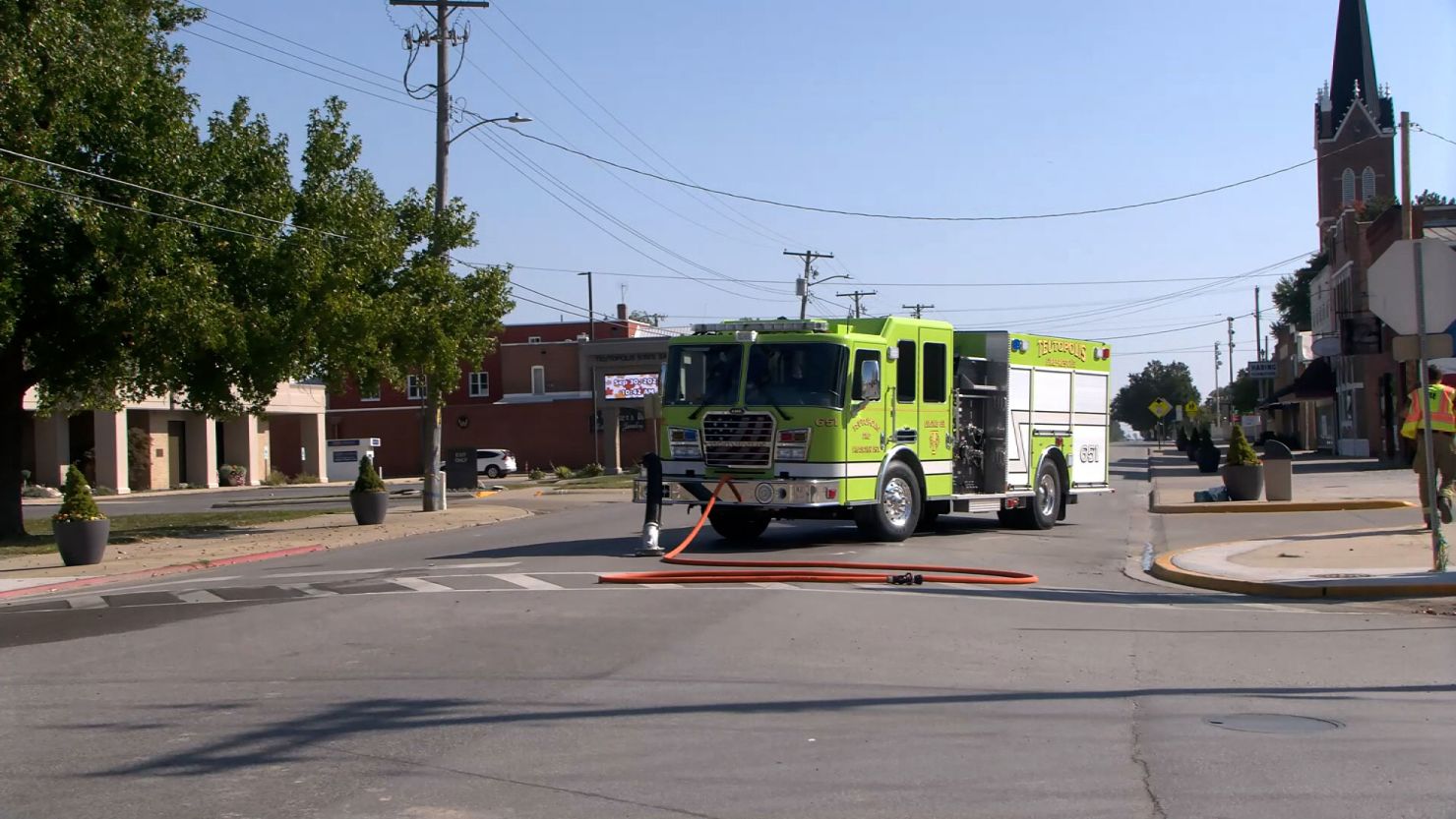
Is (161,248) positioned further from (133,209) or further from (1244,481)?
(1244,481)

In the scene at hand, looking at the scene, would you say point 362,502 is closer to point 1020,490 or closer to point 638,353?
point 1020,490

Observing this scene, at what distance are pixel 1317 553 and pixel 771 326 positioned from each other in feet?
23.4

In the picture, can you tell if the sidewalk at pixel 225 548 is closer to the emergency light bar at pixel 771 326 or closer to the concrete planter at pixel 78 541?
the concrete planter at pixel 78 541

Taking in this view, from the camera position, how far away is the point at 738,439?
17.6m

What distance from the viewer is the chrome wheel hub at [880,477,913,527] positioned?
1825 cm

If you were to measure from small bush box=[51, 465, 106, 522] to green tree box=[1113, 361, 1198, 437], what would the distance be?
124 m

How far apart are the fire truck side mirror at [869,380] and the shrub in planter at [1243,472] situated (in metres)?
9.78

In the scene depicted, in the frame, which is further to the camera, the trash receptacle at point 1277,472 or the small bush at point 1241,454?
the small bush at point 1241,454

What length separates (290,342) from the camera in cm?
2367

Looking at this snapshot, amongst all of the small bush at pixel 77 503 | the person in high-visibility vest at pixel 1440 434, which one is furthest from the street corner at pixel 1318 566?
the small bush at pixel 77 503

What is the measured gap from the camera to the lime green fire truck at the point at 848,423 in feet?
56.6

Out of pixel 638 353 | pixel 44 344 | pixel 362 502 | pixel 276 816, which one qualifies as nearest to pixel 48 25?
pixel 44 344

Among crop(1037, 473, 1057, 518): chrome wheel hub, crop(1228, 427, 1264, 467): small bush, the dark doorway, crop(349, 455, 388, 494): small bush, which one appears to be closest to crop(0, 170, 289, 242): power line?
crop(349, 455, 388, 494): small bush

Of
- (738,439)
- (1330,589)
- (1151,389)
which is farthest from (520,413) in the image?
(1151,389)
